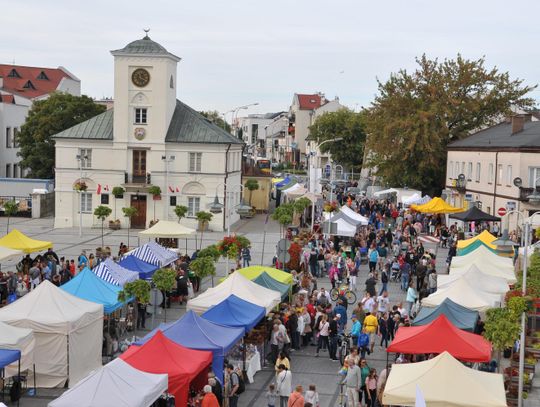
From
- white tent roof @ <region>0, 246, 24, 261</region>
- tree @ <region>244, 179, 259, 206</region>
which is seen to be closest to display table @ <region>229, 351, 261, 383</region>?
white tent roof @ <region>0, 246, 24, 261</region>

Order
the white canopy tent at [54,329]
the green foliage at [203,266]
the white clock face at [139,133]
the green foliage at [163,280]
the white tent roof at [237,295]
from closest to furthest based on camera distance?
1. the white canopy tent at [54,329]
2. the white tent roof at [237,295]
3. the green foliage at [163,280]
4. the green foliage at [203,266]
5. the white clock face at [139,133]

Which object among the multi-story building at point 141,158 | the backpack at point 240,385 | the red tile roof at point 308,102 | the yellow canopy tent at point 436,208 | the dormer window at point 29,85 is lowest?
the backpack at point 240,385

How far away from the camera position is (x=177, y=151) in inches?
2160

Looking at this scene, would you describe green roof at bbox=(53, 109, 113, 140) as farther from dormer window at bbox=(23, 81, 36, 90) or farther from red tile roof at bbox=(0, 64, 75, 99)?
dormer window at bbox=(23, 81, 36, 90)

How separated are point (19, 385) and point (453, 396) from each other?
9.65 m

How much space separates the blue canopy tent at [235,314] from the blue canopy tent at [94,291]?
312 centimetres

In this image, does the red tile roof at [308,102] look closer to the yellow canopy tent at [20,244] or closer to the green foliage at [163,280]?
the yellow canopy tent at [20,244]

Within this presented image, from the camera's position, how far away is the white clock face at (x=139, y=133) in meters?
54.7

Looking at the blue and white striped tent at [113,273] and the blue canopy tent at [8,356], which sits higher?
the blue and white striped tent at [113,273]

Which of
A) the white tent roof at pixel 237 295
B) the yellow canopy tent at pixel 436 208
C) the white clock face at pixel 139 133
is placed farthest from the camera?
the white clock face at pixel 139 133

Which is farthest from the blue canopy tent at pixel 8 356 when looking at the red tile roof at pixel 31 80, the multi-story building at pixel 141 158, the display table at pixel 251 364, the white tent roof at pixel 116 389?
the red tile roof at pixel 31 80

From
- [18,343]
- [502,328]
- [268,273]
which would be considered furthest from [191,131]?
[502,328]

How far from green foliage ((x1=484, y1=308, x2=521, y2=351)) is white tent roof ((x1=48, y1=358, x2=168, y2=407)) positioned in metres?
7.36

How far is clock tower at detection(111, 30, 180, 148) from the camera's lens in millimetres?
54094
